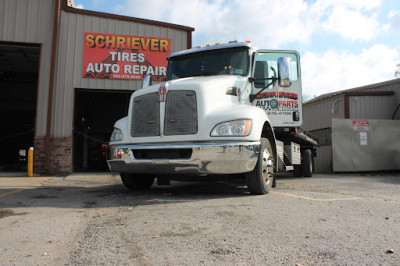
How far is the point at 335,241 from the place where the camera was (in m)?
2.54

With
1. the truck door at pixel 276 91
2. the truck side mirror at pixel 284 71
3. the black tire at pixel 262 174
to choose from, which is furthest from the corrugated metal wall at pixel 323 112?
the black tire at pixel 262 174

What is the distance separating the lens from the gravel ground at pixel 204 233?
221cm

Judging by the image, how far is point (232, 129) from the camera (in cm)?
457

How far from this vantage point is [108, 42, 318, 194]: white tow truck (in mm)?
4570

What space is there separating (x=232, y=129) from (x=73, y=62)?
10.1 m

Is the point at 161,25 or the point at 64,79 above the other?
the point at 161,25

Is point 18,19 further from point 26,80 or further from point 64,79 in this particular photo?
point 26,80

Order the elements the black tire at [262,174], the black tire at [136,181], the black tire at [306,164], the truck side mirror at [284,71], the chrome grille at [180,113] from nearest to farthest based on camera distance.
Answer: the chrome grille at [180,113] → the black tire at [262,174] → the truck side mirror at [284,71] → the black tire at [136,181] → the black tire at [306,164]

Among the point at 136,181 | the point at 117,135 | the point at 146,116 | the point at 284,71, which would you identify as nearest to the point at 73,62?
the point at 136,181

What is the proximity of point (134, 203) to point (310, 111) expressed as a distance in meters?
16.3

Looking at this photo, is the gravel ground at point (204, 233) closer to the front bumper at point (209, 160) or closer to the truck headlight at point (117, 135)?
the front bumper at point (209, 160)

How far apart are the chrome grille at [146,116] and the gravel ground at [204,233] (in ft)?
3.84

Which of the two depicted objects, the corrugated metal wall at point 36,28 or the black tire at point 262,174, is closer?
the black tire at point 262,174

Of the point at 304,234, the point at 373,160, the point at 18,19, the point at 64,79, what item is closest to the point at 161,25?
the point at 64,79
